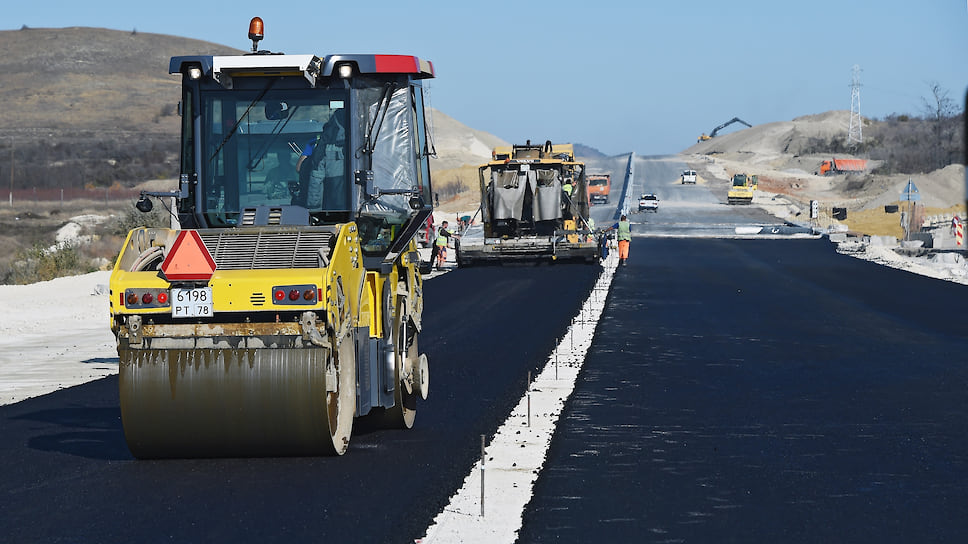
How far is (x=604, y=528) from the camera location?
7.30 meters

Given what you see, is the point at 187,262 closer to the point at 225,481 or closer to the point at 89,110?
the point at 225,481

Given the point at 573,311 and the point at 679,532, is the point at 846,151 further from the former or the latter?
the point at 679,532

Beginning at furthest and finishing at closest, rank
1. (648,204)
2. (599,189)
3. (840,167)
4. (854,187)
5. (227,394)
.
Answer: (840,167) → (854,187) → (599,189) → (648,204) → (227,394)

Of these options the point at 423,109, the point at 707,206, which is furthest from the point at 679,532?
the point at 707,206

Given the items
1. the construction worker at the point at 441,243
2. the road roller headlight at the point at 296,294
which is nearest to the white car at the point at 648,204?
the construction worker at the point at 441,243

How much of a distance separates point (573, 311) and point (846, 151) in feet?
493

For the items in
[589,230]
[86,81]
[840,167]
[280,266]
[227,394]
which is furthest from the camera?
[86,81]

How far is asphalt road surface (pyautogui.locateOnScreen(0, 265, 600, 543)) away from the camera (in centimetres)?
722

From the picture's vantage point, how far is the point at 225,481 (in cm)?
836

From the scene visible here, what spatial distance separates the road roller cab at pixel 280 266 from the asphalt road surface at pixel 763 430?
154 centimetres

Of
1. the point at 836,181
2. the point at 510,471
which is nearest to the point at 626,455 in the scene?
the point at 510,471

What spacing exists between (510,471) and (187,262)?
2.53 meters

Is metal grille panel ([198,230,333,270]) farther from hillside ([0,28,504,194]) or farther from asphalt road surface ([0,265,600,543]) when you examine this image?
hillside ([0,28,504,194])

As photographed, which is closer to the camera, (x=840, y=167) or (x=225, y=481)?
(x=225, y=481)
